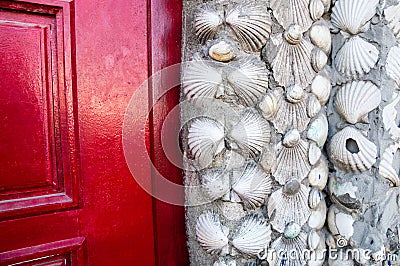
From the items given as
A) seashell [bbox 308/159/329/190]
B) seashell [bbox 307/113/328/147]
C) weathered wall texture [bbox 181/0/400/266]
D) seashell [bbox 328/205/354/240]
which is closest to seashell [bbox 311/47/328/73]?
weathered wall texture [bbox 181/0/400/266]

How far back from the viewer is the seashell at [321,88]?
2.61 feet

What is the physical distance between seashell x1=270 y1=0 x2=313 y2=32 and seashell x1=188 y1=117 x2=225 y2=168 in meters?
0.25

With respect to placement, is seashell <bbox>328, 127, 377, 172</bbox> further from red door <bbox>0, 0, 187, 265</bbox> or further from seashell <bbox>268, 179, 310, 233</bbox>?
red door <bbox>0, 0, 187, 265</bbox>

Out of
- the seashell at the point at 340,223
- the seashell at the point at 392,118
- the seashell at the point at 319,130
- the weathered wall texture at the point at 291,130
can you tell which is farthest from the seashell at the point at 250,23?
the seashell at the point at 340,223

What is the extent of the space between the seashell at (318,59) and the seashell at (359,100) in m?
0.08

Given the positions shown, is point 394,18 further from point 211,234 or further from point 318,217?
point 211,234

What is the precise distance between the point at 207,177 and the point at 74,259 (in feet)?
1.00

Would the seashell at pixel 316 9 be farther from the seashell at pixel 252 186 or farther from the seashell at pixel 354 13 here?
the seashell at pixel 252 186

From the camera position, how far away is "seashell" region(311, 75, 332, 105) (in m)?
0.80

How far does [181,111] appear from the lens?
0.80 metres

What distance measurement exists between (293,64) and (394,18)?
10.1 inches

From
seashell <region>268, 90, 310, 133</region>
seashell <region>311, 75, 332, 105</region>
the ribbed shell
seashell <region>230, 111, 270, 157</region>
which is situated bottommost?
the ribbed shell

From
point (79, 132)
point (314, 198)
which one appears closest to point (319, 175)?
point (314, 198)

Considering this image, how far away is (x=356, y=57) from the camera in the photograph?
0.80 metres
